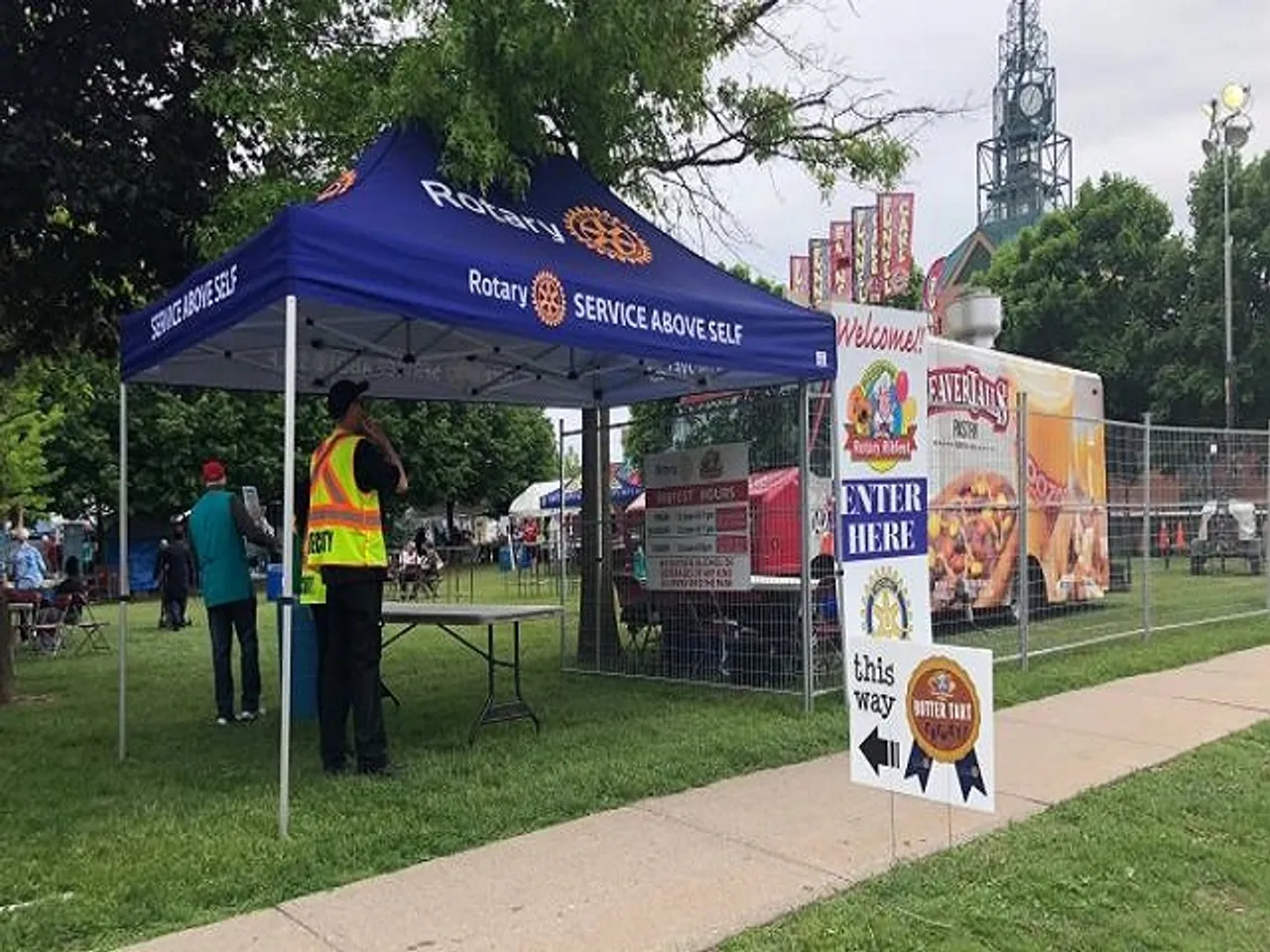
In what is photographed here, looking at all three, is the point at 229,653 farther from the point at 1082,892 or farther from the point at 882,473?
the point at 1082,892

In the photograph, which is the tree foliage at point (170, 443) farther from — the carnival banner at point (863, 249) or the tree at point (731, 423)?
the tree at point (731, 423)

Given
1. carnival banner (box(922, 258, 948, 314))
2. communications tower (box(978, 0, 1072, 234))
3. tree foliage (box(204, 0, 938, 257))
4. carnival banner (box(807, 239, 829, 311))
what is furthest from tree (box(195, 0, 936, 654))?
communications tower (box(978, 0, 1072, 234))

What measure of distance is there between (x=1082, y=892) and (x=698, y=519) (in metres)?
4.90

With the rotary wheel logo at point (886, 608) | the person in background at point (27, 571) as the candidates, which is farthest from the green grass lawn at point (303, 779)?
the person in background at point (27, 571)

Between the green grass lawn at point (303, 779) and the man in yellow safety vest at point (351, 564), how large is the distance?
0.29 m

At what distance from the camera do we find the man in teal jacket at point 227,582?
8367mm

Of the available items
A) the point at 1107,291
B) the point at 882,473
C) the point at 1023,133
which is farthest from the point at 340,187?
the point at 1023,133

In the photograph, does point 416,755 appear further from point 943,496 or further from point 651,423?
point 943,496

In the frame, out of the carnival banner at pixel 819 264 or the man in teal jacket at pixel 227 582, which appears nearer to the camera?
the man in teal jacket at pixel 227 582

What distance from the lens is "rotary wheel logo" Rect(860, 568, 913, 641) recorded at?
8.55m

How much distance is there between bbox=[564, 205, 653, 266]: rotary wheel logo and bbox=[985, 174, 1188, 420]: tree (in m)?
27.5

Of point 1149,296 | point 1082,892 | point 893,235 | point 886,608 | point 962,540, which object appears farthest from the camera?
point 1149,296

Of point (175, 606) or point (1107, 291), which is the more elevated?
point (1107, 291)

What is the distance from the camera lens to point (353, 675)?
630cm
